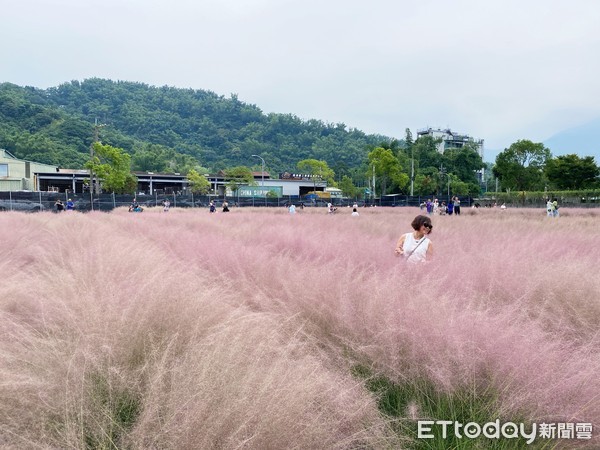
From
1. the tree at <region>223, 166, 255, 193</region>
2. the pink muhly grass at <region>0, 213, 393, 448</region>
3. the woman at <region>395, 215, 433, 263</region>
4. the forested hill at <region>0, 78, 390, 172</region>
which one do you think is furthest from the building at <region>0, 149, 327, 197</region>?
the pink muhly grass at <region>0, 213, 393, 448</region>

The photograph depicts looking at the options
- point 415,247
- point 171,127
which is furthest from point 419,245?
point 171,127

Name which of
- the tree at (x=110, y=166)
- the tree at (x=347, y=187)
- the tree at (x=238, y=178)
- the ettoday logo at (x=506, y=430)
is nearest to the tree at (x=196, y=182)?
the tree at (x=238, y=178)

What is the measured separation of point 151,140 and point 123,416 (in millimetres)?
144179

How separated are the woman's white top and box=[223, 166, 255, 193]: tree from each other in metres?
70.7

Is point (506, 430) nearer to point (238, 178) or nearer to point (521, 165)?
point (521, 165)

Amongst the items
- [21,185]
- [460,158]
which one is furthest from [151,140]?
[460,158]

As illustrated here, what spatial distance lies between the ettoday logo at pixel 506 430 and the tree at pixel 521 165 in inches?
2546

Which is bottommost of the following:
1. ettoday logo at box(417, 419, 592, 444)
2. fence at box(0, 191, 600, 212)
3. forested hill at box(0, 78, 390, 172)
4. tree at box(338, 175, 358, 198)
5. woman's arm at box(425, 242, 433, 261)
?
ettoday logo at box(417, 419, 592, 444)

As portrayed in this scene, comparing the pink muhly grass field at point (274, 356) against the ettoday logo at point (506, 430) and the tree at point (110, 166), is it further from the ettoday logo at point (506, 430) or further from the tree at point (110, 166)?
the tree at point (110, 166)

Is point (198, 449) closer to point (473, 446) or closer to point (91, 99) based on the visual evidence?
point (473, 446)

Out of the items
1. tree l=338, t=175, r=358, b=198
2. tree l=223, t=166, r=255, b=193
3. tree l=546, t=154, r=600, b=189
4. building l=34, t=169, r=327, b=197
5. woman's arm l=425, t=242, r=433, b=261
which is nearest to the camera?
woman's arm l=425, t=242, r=433, b=261

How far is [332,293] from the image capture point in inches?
154

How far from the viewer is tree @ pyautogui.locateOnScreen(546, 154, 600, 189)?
185 feet

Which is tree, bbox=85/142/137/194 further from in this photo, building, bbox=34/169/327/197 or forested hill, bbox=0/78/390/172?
forested hill, bbox=0/78/390/172
